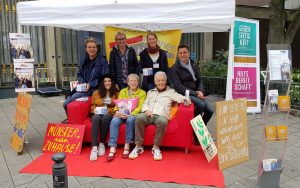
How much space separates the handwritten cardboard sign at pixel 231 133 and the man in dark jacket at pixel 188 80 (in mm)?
703

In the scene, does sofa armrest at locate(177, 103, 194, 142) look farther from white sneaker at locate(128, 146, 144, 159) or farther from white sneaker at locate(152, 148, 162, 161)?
Result: white sneaker at locate(128, 146, 144, 159)

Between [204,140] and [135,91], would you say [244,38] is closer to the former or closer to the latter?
[135,91]

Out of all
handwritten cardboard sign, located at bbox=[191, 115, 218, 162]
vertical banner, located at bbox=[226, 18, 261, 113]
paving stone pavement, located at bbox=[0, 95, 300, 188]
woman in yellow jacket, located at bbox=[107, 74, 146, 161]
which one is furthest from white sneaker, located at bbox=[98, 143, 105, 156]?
vertical banner, located at bbox=[226, 18, 261, 113]

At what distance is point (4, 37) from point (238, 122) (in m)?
7.99

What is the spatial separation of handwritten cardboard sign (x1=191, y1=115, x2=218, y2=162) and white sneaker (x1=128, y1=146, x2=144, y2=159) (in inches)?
32.0

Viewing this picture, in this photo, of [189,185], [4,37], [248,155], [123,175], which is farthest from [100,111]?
[4,37]

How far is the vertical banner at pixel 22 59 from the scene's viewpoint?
4141mm

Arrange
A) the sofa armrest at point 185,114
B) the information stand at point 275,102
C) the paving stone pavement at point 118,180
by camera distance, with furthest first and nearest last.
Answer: the sofa armrest at point 185,114, the paving stone pavement at point 118,180, the information stand at point 275,102

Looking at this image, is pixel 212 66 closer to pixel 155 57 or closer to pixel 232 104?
pixel 155 57

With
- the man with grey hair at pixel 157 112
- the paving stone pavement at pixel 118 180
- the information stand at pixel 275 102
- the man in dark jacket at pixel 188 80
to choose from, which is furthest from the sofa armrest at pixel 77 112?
the information stand at pixel 275 102

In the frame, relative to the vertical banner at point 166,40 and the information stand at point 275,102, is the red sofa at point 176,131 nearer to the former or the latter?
the information stand at point 275,102

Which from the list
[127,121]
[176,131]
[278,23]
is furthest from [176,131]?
[278,23]

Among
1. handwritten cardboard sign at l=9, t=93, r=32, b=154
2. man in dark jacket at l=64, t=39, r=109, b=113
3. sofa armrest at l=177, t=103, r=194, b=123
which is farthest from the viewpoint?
man in dark jacket at l=64, t=39, r=109, b=113

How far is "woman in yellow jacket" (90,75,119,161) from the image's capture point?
407cm
